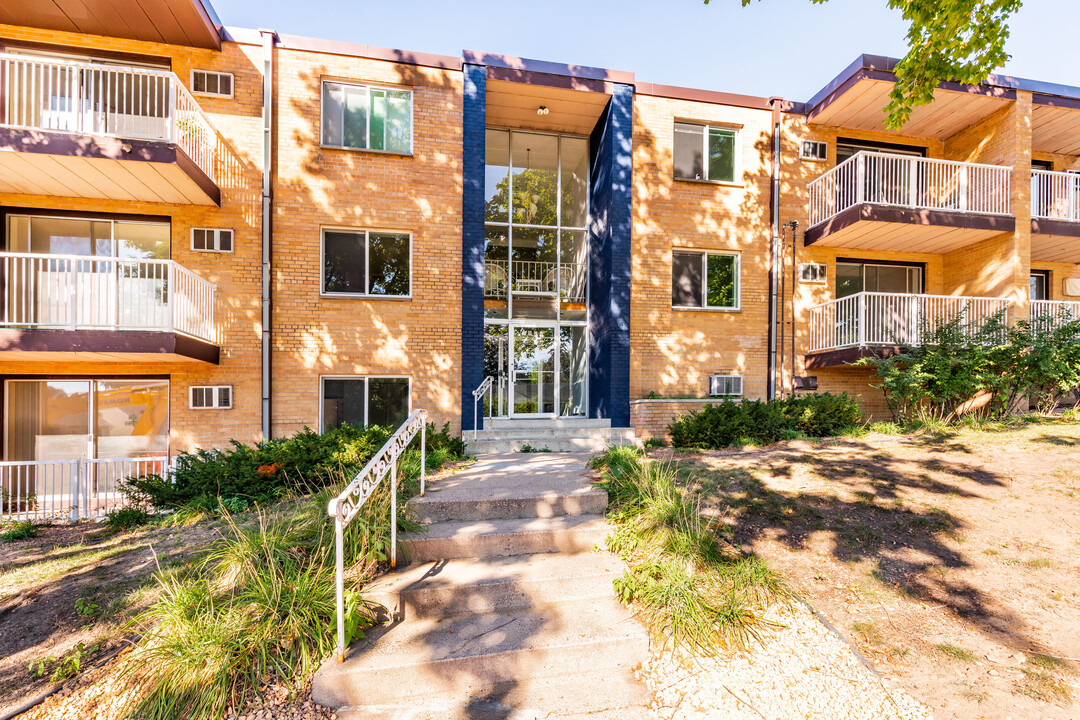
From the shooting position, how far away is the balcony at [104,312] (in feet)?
24.3

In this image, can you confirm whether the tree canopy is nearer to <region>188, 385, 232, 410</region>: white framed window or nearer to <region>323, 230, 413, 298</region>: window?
<region>323, 230, 413, 298</region>: window

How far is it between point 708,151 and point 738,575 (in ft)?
34.6

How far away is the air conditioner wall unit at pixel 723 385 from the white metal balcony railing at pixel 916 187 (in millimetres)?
4488

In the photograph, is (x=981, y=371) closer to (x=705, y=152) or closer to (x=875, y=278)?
(x=875, y=278)

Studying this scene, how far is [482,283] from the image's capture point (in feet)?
33.7

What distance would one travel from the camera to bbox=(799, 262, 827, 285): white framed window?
11.8 meters

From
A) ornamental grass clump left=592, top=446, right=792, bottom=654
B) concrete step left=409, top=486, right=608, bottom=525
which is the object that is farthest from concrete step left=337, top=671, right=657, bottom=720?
concrete step left=409, top=486, right=608, bottom=525

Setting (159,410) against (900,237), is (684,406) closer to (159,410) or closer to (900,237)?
(900,237)

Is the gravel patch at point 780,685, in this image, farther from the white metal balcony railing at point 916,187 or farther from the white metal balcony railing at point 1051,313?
the white metal balcony railing at point 1051,313

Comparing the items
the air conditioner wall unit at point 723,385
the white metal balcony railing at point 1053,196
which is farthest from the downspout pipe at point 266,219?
the white metal balcony railing at point 1053,196

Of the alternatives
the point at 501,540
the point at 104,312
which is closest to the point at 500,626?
the point at 501,540

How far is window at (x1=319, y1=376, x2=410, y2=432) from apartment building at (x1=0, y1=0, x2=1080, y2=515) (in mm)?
64

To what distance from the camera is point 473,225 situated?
10.2 meters

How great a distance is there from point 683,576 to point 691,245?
916cm
